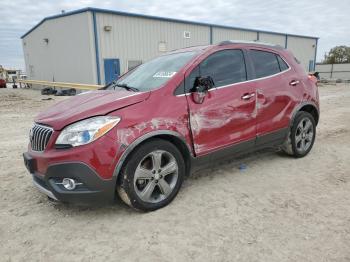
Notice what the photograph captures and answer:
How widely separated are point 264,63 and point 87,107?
2.69 metres

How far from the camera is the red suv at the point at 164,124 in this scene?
2.88m

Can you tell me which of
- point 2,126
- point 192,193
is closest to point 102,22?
point 2,126

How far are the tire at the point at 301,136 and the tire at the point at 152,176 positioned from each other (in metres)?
2.22

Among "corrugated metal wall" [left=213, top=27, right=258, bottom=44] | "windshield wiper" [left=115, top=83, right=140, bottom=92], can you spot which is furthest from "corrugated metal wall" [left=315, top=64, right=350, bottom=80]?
"windshield wiper" [left=115, top=83, right=140, bottom=92]

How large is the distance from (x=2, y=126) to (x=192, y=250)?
7.76 meters

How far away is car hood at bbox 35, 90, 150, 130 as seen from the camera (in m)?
2.93

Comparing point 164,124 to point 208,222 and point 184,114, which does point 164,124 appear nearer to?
point 184,114

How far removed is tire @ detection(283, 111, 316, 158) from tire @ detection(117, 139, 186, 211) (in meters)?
2.22

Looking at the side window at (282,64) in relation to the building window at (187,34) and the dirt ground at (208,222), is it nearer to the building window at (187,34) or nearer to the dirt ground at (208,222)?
the dirt ground at (208,222)

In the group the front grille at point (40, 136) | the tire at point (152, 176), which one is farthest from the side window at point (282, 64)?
the front grille at point (40, 136)

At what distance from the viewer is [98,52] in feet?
58.2

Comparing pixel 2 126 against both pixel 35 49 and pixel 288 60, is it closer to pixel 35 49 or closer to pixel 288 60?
pixel 288 60

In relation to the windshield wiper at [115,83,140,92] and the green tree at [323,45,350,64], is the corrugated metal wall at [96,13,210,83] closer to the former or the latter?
the windshield wiper at [115,83,140,92]

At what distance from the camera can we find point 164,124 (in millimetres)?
3189
